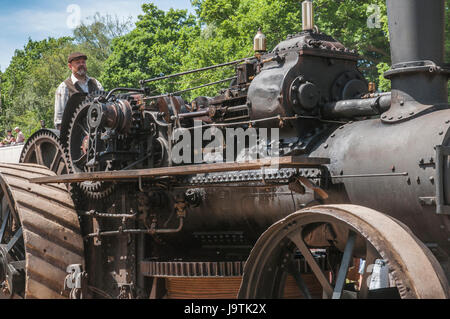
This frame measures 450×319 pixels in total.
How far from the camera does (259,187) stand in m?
5.10

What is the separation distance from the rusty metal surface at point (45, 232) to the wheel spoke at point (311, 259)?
3058 mm

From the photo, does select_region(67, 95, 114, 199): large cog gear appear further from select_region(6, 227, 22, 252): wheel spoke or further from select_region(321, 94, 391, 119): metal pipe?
select_region(321, 94, 391, 119): metal pipe

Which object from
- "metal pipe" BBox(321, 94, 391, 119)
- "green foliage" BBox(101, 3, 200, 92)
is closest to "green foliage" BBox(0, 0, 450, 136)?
"green foliage" BBox(101, 3, 200, 92)

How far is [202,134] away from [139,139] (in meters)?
0.81

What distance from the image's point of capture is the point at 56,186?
22.1 ft

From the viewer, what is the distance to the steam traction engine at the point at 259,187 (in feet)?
12.9

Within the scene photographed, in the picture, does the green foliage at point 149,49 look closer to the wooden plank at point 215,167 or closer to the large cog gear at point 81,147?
the large cog gear at point 81,147

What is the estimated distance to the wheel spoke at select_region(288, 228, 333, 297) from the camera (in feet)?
12.6

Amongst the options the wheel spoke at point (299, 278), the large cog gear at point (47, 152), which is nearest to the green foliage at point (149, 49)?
the large cog gear at point (47, 152)

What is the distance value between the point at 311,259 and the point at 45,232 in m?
3.24

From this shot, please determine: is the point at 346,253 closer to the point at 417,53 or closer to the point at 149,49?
the point at 417,53

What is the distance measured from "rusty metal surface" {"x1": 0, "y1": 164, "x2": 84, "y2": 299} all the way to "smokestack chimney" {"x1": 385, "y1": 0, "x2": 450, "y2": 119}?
141 inches

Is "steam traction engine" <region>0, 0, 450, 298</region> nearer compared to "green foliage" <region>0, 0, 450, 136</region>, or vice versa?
"steam traction engine" <region>0, 0, 450, 298</region>

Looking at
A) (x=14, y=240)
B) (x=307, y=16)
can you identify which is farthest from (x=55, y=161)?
(x=307, y=16)
